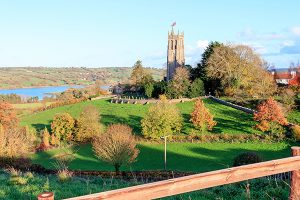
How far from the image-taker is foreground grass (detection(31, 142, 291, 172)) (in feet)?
126

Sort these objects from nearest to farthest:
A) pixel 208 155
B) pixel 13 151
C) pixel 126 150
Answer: pixel 13 151 < pixel 126 150 < pixel 208 155

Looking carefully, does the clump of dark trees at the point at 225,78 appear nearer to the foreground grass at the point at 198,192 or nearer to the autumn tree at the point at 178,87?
the autumn tree at the point at 178,87

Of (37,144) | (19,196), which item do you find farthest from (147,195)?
(37,144)

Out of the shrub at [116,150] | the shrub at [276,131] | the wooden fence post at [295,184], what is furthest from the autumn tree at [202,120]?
the wooden fence post at [295,184]

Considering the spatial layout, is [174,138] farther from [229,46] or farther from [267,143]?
[229,46]

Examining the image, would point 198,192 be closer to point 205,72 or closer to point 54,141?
point 54,141

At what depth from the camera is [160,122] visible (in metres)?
48.7

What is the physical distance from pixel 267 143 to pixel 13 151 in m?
30.0

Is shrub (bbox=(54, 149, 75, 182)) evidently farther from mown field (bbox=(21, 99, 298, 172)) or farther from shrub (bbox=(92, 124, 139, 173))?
shrub (bbox=(92, 124, 139, 173))

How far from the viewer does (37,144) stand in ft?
171

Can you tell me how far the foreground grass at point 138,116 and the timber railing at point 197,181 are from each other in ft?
148

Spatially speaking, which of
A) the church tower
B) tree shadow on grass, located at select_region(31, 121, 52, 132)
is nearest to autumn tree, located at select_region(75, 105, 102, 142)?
tree shadow on grass, located at select_region(31, 121, 52, 132)

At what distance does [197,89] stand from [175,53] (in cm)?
3397

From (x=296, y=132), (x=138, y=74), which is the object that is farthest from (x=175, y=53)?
(x=296, y=132)
